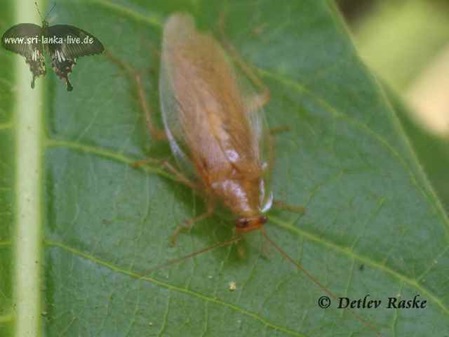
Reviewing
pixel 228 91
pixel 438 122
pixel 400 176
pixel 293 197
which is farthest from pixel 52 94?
pixel 438 122

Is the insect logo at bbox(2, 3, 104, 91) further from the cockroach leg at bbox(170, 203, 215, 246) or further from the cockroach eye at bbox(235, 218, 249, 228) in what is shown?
the cockroach eye at bbox(235, 218, 249, 228)

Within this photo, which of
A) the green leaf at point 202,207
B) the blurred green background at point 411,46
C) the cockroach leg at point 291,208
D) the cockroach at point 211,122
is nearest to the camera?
the green leaf at point 202,207

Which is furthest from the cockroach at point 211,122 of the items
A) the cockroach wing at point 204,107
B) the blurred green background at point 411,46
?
the blurred green background at point 411,46

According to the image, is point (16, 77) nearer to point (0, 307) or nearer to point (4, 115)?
point (4, 115)

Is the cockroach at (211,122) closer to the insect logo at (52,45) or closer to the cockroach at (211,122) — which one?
the cockroach at (211,122)

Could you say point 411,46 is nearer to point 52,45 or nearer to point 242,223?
point 242,223

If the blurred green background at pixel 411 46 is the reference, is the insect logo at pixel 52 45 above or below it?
above
